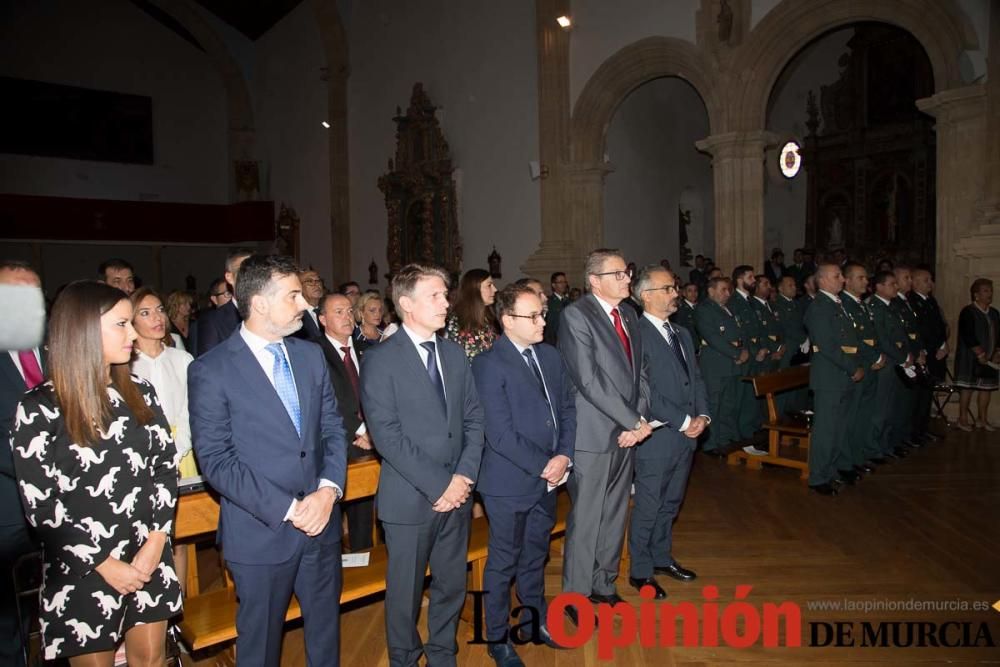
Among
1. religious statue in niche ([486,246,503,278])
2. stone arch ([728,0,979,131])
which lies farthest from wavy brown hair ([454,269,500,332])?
religious statue in niche ([486,246,503,278])

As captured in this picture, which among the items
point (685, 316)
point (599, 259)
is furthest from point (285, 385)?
Answer: point (685, 316)

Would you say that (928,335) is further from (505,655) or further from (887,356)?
(505,655)

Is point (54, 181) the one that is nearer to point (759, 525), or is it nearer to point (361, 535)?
point (361, 535)

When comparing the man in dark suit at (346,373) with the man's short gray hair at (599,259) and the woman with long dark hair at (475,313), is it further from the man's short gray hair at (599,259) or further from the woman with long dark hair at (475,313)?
the man's short gray hair at (599,259)

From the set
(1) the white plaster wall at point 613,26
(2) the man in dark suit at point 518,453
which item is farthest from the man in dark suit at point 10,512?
(1) the white plaster wall at point 613,26

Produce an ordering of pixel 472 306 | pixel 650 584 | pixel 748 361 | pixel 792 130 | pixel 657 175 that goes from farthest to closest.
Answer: pixel 792 130
pixel 657 175
pixel 748 361
pixel 472 306
pixel 650 584

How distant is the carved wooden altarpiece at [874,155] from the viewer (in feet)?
40.6

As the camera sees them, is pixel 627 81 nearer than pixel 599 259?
No

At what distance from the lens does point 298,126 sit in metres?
17.1

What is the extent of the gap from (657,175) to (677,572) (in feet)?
32.0

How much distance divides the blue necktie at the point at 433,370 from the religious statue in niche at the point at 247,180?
1773 centimetres

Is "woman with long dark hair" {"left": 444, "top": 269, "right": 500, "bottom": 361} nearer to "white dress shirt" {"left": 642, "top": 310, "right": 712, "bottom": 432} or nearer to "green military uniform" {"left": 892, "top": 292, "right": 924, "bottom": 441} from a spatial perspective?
"white dress shirt" {"left": 642, "top": 310, "right": 712, "bottom": 432}

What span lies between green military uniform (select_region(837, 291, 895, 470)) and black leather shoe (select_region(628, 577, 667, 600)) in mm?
2572

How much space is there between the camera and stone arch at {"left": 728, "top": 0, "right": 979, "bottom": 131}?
700 centimetres
